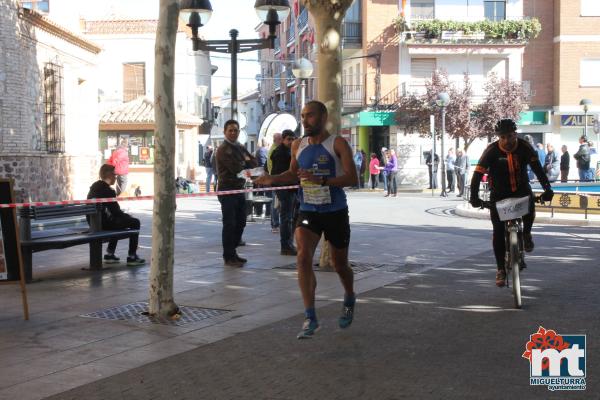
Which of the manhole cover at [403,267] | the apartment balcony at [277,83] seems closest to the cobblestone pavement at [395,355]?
the manhole cover at [403,267]

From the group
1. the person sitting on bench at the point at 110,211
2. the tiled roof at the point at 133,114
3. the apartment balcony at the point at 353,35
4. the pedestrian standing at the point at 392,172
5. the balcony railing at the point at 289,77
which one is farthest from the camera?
the balcony railing at the point at 289,77

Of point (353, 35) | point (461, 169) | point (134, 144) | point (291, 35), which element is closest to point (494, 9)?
point (353, 35)

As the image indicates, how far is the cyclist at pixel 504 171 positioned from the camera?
8078 millimetres

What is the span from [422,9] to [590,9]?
8.44 meters

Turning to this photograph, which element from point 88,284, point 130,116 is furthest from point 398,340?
point 130,116

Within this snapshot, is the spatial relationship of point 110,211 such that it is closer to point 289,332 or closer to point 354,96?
point 289,332

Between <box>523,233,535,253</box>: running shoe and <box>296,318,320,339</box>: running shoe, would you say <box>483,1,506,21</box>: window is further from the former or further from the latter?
<box>296,318,320,339</box>: running shoe

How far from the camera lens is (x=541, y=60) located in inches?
1702

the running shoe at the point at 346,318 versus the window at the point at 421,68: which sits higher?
the window at the point at 421,68

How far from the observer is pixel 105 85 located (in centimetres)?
4262

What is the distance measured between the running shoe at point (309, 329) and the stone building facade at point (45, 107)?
514 inches

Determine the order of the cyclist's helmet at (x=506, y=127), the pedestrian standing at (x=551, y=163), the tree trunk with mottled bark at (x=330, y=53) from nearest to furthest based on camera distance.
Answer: the cyclist's helmet at (x=506, y=127), the tree trunk with mottled bark at (x=330, y=53), the pedestrian standing at (x=551, y=163)

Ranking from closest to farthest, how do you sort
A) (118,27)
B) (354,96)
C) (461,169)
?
1. (461,169)
2. (118,27)
3. (354,96)

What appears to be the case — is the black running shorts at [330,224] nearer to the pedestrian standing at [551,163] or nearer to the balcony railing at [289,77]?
the pedestrian standing at [551,163]
